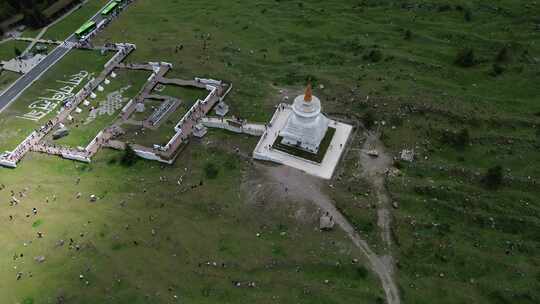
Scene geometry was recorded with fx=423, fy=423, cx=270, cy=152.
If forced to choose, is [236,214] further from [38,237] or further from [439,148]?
[439,148]

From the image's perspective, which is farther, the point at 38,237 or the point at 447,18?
the point at 447,18

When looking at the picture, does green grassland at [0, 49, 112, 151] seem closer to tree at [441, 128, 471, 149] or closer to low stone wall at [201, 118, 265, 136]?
low stone wall at [201, 118, 265, 136]

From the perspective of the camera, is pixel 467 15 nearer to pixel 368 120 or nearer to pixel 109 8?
pixel 368 120

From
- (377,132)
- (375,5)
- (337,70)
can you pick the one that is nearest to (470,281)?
(377,132)

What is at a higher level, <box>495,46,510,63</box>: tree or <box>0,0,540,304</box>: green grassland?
<box>495,46,510,63</box>: tree

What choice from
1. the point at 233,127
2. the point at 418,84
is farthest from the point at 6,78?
the point at 418,84

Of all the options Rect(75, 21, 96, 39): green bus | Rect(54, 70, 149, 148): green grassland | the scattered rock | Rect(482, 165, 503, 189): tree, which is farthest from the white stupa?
Rect(75, 21, 96, 39): green bus
